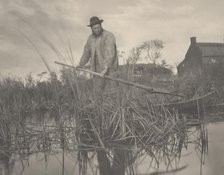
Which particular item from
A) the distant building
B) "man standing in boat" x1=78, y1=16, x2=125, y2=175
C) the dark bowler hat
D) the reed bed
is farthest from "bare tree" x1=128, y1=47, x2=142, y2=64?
the distant building

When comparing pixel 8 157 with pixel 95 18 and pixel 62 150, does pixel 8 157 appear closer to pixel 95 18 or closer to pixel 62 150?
pixel 62 150

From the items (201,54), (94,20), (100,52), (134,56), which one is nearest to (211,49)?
(201,54)

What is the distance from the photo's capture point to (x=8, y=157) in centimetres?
550

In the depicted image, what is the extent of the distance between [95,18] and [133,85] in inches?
67.0

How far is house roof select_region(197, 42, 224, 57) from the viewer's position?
42562 mm

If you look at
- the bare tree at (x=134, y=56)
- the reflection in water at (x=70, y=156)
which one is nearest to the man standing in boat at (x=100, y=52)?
the bare tree at (x=134, y=56)

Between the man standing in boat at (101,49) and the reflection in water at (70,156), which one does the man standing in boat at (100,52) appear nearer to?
the man standing in boat at (101,49)

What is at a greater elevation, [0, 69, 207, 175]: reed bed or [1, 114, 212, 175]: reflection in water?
[0, 69, 207, 175]: reed bed

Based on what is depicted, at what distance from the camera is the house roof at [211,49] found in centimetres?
4256

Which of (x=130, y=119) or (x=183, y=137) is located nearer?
(x=130, y=119)

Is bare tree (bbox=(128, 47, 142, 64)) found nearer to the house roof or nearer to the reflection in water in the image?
the reflection in water

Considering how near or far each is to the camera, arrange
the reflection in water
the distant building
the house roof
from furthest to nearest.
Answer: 1. the house roof
2. the distant building
3. the reflection in water

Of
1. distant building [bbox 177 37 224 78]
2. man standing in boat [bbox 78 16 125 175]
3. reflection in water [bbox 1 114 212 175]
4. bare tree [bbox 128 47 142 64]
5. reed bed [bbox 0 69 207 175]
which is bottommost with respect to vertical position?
reflection in water [bbox 1 114 212 175]

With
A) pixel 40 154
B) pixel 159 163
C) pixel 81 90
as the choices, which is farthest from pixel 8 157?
pixel 159 163
